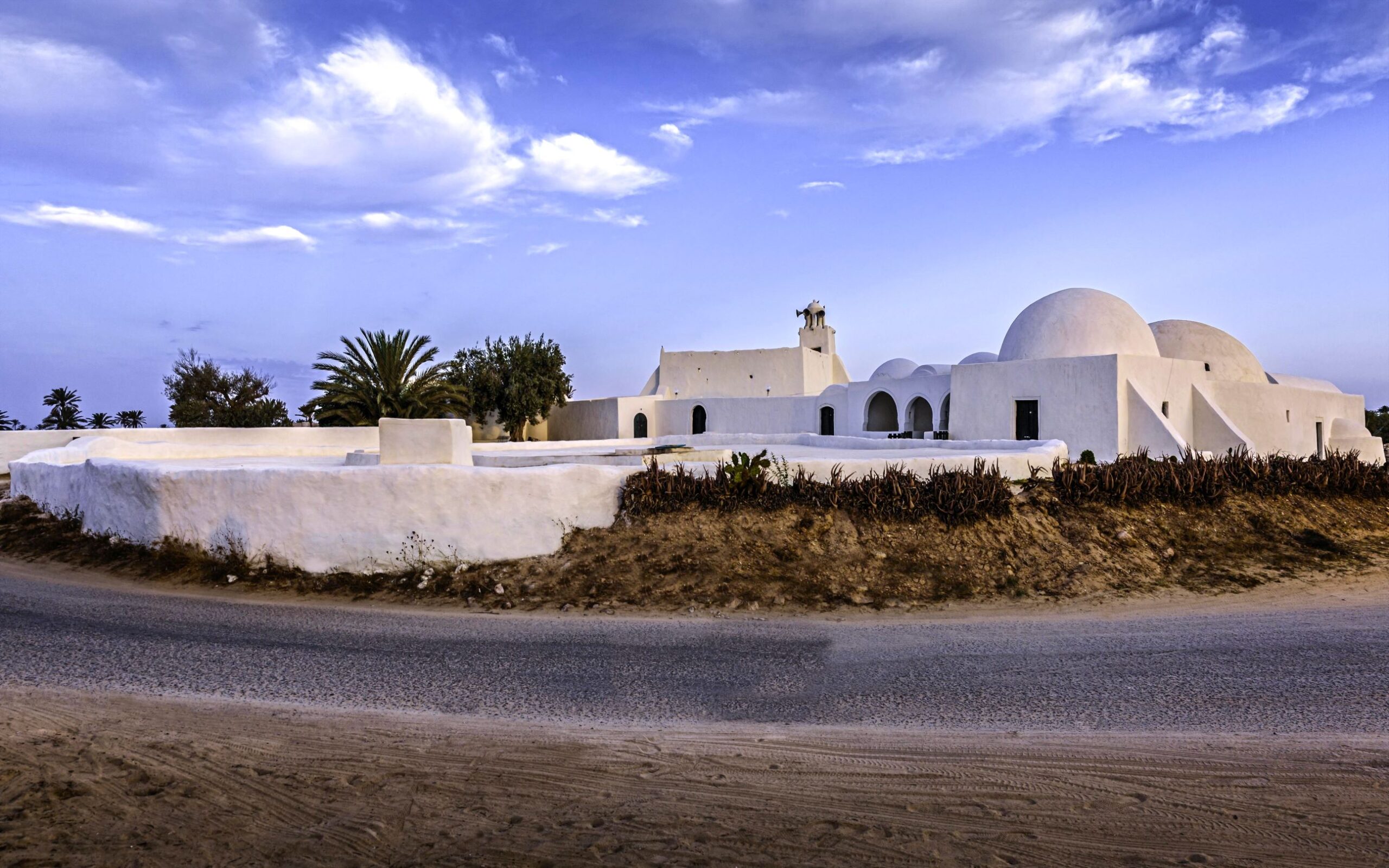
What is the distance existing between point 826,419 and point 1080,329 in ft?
36.7

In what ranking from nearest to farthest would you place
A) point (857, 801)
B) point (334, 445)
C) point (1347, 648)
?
1. point (857, 801)
2. point (1347, 648)
3. point (334, 445)

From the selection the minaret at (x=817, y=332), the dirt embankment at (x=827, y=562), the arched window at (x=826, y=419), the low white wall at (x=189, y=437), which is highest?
the minaret at (x=817, y=332)

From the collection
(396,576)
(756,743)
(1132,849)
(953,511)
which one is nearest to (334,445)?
(396,576)

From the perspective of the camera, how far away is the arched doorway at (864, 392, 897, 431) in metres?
31.5

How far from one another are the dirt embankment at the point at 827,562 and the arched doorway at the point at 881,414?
2124cm

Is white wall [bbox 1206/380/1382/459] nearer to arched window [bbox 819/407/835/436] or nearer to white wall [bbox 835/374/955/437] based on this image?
white wall [bbox 835/374/955/437]

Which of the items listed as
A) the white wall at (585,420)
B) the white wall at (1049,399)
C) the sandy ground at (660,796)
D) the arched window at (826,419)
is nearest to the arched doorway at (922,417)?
the arched window at (826,419)

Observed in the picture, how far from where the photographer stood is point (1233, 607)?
24.6 feet

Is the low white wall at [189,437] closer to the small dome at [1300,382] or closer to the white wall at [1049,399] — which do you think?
the white wall at [1049,399]

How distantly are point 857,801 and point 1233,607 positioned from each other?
5.92 m

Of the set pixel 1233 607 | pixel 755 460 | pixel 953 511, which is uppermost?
pixel 755 460

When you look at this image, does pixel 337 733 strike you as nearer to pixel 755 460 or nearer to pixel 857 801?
pixel 857 801

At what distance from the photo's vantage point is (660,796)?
3.51 m

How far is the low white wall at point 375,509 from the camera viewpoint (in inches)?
330
